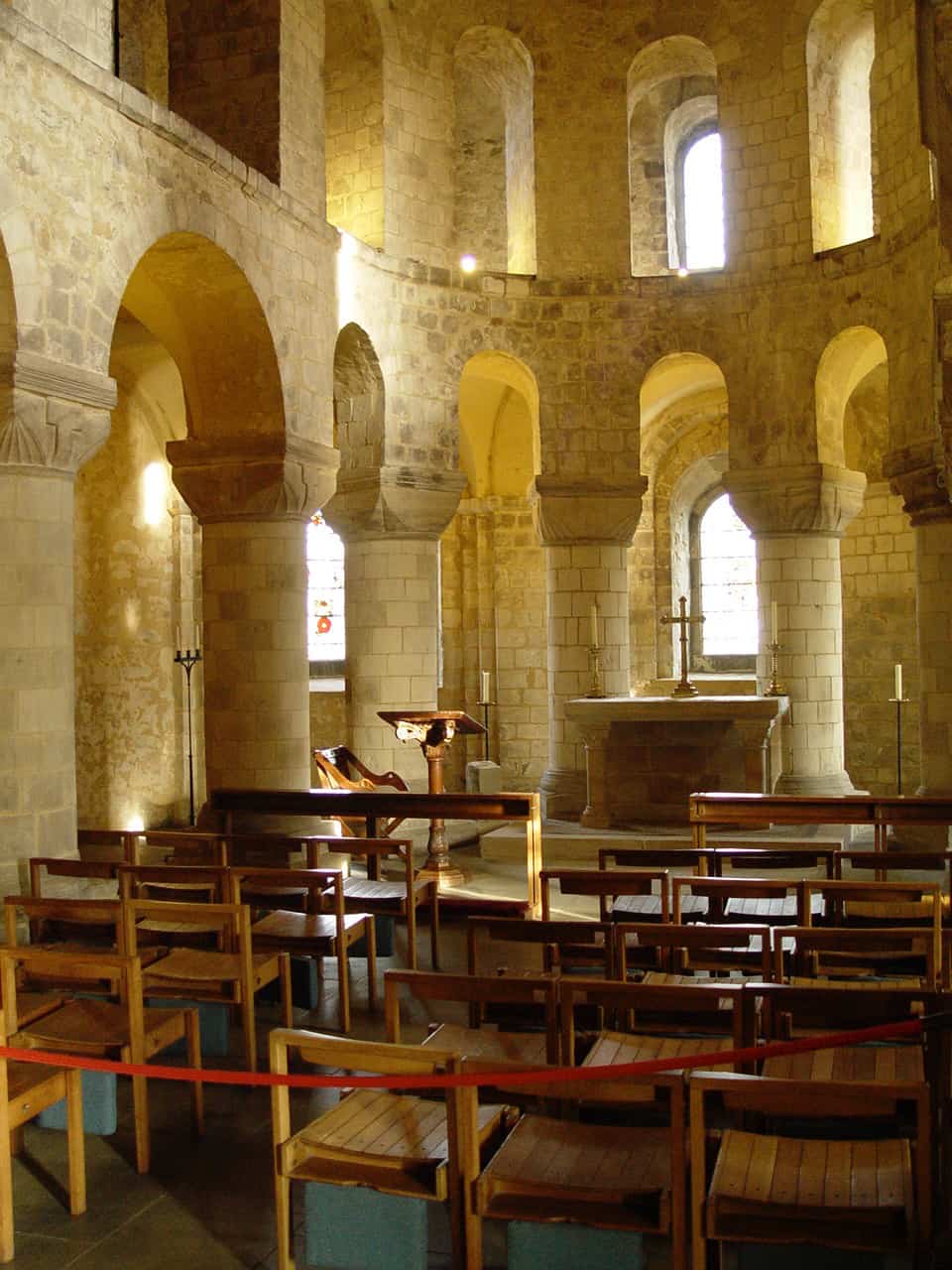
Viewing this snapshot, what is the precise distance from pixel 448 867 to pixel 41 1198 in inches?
254

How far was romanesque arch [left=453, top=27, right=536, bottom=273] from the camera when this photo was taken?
46.6 ft

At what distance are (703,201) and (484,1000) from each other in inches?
597

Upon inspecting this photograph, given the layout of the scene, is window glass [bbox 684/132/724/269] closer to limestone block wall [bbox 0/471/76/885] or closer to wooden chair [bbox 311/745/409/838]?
wooden chair [bbox 311/745/409/838]

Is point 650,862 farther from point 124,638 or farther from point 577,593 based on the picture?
point 124,638

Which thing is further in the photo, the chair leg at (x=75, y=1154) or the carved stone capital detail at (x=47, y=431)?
the carved stone capital detail at (x=47, y=431)

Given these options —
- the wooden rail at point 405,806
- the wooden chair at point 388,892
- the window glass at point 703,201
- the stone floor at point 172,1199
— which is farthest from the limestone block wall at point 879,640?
the stone floor at point 172,1199

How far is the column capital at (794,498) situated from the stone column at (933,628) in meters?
1.54

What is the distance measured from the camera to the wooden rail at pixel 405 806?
8.07 meters

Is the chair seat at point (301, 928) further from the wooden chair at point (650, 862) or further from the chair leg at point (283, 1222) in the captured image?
the chair leg at point (283, 1222)

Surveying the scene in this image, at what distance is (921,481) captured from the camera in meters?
11.6

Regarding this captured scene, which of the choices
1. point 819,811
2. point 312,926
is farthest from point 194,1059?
point 819,811

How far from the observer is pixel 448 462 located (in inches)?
524

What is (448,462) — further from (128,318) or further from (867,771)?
(867,771)

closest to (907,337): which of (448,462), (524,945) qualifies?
(448,462)
